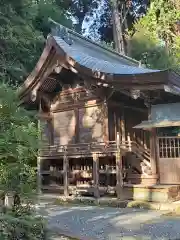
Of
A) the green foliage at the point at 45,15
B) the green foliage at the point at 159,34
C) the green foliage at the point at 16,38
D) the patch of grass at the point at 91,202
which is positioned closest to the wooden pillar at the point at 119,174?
the patch of grass at the point at 91,202

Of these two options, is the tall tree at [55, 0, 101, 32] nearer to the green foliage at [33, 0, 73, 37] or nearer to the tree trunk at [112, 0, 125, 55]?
the tree trunk at [112, 0, 125, 55]

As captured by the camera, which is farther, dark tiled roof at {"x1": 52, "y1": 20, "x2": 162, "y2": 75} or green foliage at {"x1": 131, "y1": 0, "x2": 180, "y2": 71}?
green foliage at {"x1": 131, "y1": 0, "x2": 180, "y2": 71}

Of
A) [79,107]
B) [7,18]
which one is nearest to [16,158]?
[79,107]

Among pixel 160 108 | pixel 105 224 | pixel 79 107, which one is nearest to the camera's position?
pixel 105 224

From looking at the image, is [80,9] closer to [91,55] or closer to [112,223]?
[91,55]

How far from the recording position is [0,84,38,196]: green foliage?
4.06m

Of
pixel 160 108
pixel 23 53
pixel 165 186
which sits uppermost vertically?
pixel 23 53

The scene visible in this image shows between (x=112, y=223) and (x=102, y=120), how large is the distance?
5274 millimetres

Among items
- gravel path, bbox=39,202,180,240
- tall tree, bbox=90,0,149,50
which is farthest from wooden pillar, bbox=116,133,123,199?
tall tree, bbox=90,0,149,50

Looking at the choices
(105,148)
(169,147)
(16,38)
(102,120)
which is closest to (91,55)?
(16,38)

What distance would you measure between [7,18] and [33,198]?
41.3 feet

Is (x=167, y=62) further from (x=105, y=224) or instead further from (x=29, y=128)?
(x=29, y=128)

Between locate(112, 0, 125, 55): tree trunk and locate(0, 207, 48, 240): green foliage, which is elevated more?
locate(112, 0, 125, 55): tree trunk

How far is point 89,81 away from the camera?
A: 1207 centimetres
